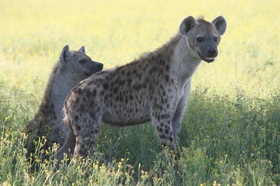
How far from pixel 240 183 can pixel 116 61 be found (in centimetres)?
718

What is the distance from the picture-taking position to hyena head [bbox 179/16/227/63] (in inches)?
238

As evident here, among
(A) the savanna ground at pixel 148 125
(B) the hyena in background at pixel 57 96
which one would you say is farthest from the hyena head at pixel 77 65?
(A) the savanna ground at pixel 148 125

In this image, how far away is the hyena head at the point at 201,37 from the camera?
238 inches

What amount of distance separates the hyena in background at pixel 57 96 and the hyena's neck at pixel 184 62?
1.26 m

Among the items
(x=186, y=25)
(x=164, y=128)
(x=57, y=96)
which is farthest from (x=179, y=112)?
(x=57, y=96)

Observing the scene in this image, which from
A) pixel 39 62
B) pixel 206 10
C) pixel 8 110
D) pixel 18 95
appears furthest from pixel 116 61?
pixel 206 10

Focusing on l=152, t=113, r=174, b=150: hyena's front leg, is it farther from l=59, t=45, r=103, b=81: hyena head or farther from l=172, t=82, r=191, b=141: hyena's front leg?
l=59, t=45, r=103, b=81: hyena head

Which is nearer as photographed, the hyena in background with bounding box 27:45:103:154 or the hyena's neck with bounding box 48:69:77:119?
the hyena in background with bounding box 27:45:103:154

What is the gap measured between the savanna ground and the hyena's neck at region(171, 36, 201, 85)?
0.58 meters

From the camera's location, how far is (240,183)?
471 centimetres

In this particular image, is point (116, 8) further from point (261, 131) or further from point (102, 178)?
point (102, 178)

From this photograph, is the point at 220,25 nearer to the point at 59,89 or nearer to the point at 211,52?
the point at 211,52

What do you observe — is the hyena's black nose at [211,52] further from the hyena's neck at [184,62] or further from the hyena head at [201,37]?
the hyena's neck at [184,62]

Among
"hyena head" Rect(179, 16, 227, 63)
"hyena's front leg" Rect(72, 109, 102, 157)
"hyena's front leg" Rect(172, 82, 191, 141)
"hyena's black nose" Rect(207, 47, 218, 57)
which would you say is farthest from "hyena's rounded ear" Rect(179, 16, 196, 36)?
"hyena's front leg" Rect(72, 109, 102, 157)
